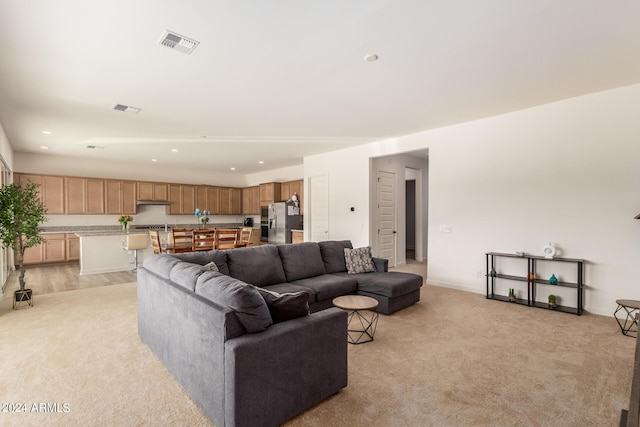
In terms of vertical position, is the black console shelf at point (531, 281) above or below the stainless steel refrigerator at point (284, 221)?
below

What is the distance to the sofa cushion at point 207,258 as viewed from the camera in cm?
342

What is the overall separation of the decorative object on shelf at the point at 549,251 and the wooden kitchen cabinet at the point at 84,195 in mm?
9894

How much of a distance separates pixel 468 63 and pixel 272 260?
10.3ft

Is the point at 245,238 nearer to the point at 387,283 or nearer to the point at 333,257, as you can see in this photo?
the point at 333,257

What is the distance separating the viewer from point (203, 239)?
5.88m

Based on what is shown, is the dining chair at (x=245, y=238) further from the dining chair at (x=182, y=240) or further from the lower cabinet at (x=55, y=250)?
the lower cabinet at (x=55, y=250)

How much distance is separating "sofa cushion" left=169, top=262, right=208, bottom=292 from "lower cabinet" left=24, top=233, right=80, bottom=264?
6999mm

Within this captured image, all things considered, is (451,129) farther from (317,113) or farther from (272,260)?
(272,260)

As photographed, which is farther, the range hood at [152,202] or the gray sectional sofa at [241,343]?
the range hood at [152,202]

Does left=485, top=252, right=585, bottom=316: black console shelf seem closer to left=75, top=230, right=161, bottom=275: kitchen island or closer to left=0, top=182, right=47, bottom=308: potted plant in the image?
left=75, top=230, right=161, bottom=275: kitchen island

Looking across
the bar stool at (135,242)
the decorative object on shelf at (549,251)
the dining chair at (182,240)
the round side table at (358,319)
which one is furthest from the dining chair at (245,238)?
the decorative object on shelf at (549,251)

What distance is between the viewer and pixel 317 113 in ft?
15.4

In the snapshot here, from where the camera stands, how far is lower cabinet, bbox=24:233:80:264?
742 cm

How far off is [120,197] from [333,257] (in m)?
7.09
